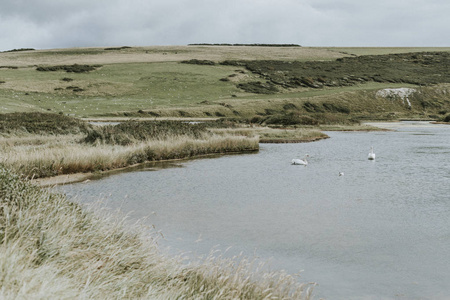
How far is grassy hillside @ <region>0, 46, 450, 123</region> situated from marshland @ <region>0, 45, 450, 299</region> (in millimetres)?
361

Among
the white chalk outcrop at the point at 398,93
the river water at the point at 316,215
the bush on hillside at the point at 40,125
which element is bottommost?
the river water at the point at 316,215

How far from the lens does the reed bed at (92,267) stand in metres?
5.77

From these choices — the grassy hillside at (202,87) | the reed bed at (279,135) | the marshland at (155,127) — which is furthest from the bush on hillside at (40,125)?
the grassy hillside at (202,87)

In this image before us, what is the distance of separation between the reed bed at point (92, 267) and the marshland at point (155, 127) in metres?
0.03

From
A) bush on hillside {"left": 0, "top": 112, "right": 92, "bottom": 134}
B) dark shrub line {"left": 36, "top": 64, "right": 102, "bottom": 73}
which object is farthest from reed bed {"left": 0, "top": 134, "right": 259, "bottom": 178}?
dark shrub line {"left": 36, "top": 64, "right": 102, "bottom": 73}

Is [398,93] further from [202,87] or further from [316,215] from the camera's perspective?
[316,215]

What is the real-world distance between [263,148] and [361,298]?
26668 mm

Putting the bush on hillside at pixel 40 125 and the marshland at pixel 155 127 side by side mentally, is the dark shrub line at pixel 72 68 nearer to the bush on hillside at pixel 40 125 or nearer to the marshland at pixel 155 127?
the marshland at pixel 155 127

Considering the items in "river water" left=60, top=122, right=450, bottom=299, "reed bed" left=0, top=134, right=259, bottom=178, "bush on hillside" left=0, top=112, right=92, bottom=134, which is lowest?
"river water" left=60, top=122, right=450, bottom=299

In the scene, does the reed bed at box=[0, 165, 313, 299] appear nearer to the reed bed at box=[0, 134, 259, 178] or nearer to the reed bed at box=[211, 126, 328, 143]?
the reed bed at box=[0, 134, 259, 178]

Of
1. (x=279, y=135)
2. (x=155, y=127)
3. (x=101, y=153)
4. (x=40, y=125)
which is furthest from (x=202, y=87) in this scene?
(x=101, y=153)

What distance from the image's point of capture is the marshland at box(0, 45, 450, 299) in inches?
272

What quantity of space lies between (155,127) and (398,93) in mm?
76106

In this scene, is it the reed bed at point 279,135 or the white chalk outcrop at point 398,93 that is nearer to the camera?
the reed bed at point 279,135
